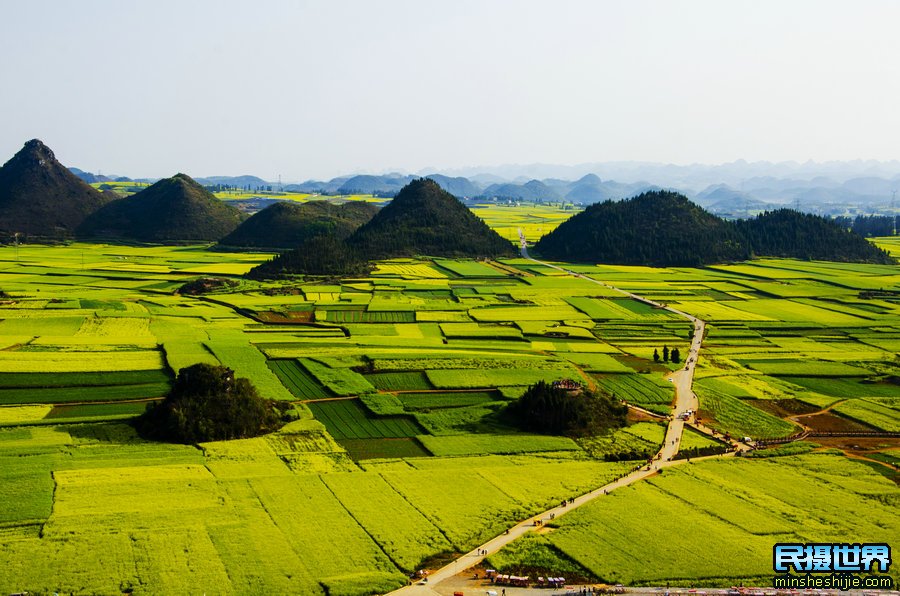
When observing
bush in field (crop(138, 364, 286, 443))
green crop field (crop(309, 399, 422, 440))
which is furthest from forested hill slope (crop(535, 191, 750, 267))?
bush in field (crop(138, 364, 286, 443))

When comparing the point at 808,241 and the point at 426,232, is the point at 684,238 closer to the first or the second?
the point at 808,241

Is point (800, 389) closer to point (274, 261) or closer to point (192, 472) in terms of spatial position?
point (192, 472)

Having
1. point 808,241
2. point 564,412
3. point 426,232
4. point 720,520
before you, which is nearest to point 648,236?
point 808,241

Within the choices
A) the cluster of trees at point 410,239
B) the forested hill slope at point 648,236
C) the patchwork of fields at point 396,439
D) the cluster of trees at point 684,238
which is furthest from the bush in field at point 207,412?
the cluster of trees at point 684,238

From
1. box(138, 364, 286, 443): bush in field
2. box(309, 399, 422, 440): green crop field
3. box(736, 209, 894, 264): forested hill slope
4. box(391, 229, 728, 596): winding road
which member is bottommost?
box(391, 229, 728, 596): winding road

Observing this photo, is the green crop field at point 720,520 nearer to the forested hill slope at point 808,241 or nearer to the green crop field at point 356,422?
the green crop field at point 356,422

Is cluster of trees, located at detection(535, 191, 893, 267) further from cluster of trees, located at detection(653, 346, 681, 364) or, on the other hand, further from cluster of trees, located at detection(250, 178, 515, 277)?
cluster of trees, located at detection(653, 346, 681, 364)
